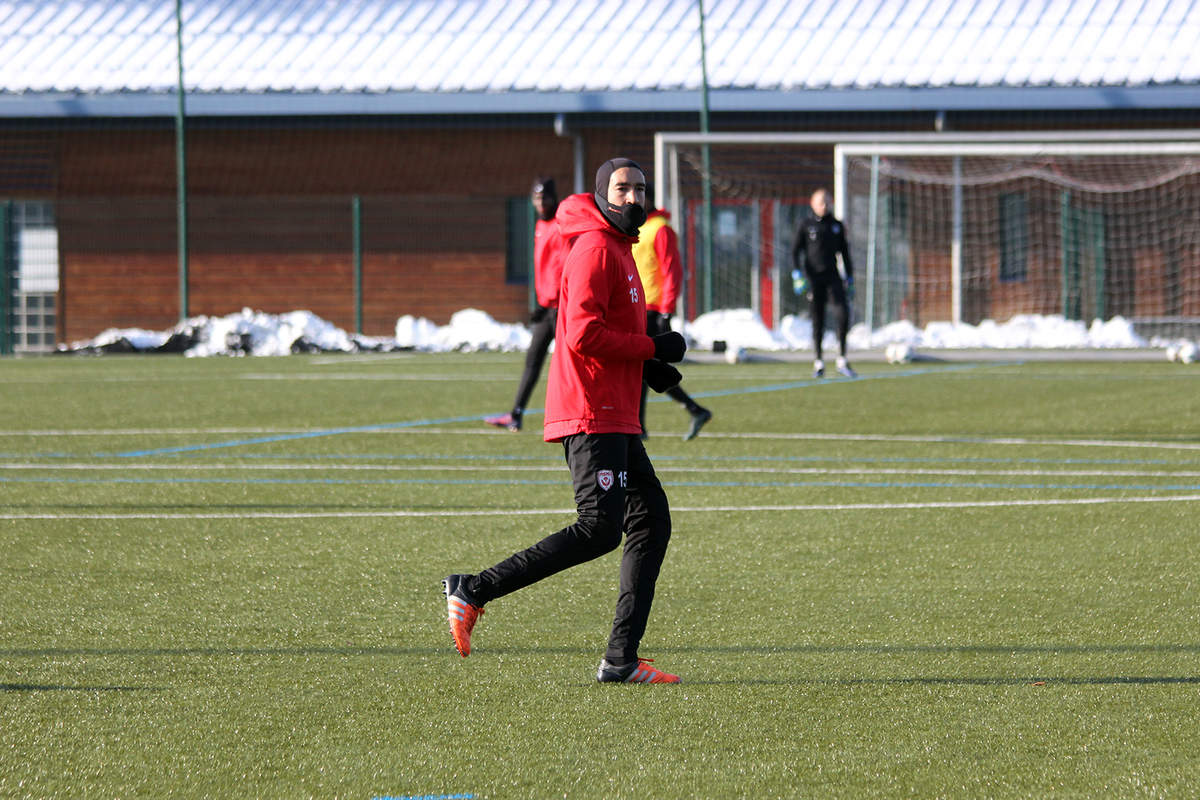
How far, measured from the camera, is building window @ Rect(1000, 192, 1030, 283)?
89.7 feet

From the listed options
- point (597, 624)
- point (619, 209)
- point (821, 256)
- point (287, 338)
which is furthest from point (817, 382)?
point (619, 209)

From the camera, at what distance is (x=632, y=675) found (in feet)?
17.1

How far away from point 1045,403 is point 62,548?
10337 millimetres

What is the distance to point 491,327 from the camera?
29.3 metres

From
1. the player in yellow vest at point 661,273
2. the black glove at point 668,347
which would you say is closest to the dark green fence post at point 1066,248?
the player in yellow vest at point 661,273

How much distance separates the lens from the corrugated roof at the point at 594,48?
100 ft

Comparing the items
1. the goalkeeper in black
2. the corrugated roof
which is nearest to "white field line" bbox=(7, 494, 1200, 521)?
the goalkeeper in black

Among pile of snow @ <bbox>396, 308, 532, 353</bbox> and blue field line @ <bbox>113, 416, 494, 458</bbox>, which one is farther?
pile of snow @ <bbox>396, 308, 532, 353</bbox>

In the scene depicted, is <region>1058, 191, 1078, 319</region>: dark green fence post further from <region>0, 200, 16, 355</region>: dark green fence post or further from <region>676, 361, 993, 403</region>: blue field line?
<region>0, 200, 16, 355</region>: dark green fence post

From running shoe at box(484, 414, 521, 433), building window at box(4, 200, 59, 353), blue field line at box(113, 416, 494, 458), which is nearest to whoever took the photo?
blue field line at box(113, 416, 494, 458)

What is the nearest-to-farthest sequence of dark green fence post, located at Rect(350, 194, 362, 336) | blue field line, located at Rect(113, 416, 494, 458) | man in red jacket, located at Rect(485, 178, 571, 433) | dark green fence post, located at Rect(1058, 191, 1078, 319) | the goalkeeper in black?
blue field line, located at Rect(113, 416, 494, 458)
man in red jacket, located at Rect(485, 178, 571, 433)
the goalkeeper in black
dark green fence post, located at Rect(1058, 191, 1078, 319)
dark green fence post, located at Rect(350, 194, 362, 336)

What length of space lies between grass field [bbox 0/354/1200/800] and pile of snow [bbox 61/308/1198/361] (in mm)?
12889

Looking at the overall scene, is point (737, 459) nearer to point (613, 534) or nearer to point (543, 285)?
point (543, 285)

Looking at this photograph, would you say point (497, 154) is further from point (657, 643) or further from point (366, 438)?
point (657, 643)
